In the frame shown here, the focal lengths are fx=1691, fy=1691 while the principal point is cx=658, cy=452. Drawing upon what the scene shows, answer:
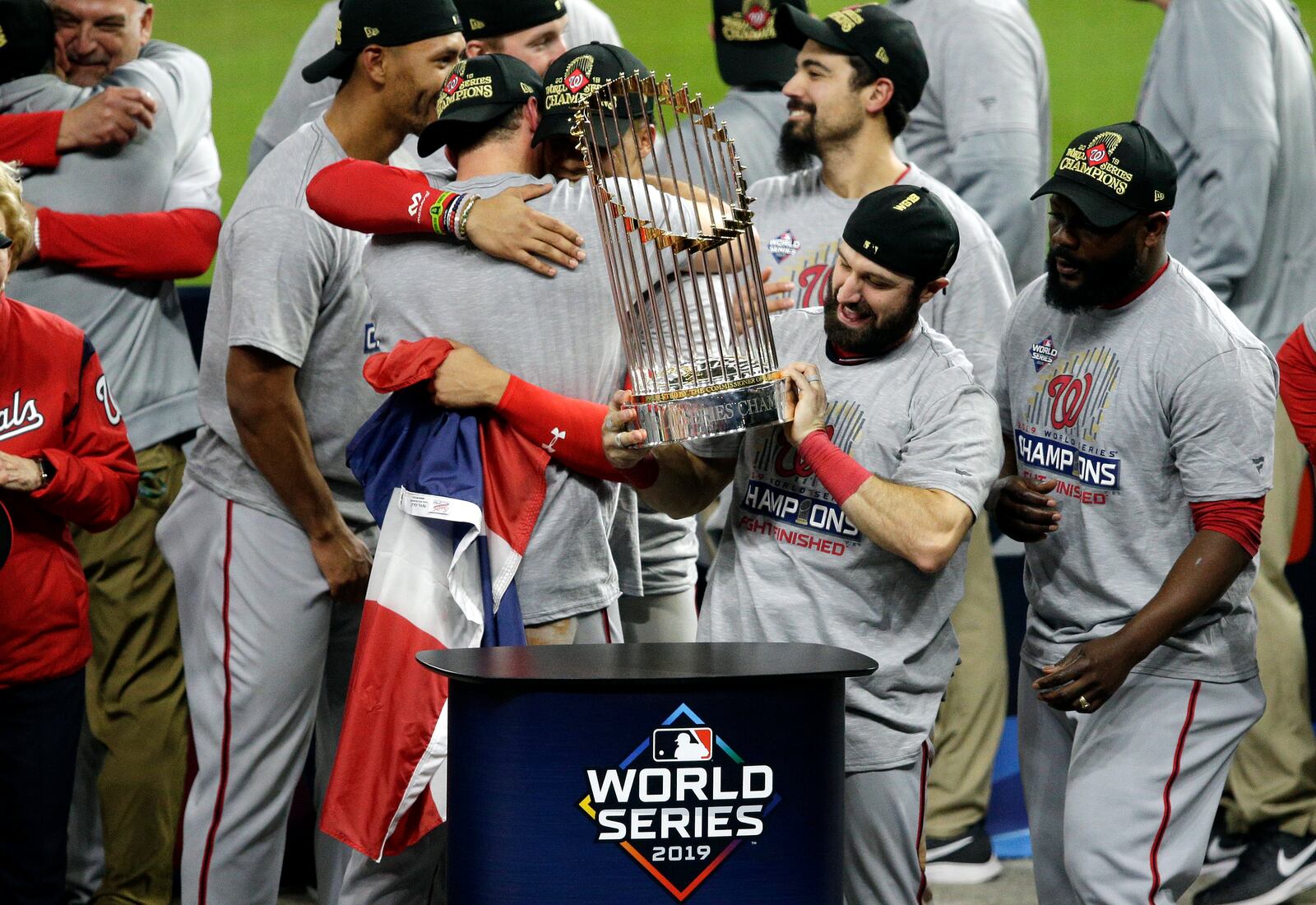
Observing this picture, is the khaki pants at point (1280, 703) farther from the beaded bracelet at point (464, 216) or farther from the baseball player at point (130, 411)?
the baseball player at point (130, 411)

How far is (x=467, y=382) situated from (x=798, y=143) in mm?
1490

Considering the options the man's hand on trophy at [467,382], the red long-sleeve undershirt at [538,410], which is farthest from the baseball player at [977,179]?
the man's hand on trophy at [467,382]

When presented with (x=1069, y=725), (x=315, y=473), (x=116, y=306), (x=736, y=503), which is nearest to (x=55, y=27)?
(x=116, y=306)

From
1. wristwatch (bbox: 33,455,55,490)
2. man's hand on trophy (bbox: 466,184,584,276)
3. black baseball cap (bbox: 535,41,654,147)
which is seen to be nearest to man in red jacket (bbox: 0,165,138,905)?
wristwatch (bbox: 33,455,55,490)

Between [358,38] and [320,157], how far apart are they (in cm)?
26

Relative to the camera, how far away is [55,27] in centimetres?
439

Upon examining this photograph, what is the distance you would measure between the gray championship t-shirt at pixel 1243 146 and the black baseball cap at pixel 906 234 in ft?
6.34

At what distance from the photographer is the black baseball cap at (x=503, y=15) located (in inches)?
163

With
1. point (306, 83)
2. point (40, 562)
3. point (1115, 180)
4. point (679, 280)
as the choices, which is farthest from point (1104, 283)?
point (306, 83)

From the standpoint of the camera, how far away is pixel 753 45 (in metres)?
4.77

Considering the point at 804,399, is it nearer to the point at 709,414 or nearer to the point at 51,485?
the point at 709,414

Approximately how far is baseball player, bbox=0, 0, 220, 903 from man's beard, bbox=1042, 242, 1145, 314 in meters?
2.10

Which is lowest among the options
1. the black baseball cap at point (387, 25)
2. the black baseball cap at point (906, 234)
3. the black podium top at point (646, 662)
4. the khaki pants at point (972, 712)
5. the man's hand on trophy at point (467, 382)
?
the khaki pants at point (972, 712)

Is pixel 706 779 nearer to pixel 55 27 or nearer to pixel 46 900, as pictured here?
pixel 46 900
